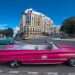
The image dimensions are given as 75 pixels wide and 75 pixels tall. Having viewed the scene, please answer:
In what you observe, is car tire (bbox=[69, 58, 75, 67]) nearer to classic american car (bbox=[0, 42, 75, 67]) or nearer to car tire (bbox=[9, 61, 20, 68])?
classic american car (bbox=[0, 42, 75, 67])

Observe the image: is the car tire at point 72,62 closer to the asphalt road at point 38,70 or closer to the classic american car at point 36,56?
the classic american car at point 36,56

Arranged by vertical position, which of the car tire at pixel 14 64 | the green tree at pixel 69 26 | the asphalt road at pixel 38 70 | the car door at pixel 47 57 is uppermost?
the green tree at pixel 69 26

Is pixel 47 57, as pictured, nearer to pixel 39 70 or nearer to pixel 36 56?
pixel 36 56

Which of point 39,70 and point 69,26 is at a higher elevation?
point 69,26

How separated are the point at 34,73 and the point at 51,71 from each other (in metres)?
0.58

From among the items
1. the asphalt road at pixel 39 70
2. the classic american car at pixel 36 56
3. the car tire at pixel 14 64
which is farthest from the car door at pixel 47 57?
the car tire at pixel 14 64

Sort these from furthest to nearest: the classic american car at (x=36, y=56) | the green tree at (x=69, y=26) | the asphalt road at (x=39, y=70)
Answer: the green tree at (x=69, y=26)
the classic american car at (x=36, y=56)
the asphalt road at (x=39, y=70)

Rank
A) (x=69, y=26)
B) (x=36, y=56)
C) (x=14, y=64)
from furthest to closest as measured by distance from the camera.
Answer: (x=69, y=26)
(x=14, y=64)
(x=36, y=56)

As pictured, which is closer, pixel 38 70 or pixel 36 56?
pixel 38 70

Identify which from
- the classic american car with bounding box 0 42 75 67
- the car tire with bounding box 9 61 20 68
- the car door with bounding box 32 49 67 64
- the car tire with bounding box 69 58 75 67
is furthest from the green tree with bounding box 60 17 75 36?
the car tire with bounding box 9 61 20 68

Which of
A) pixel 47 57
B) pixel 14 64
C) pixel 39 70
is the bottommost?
pixel 39 70

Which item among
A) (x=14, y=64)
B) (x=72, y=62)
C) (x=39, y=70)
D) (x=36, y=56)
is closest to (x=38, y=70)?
(x=39, y=70)

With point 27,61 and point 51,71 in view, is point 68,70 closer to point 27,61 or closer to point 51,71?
point 51,71

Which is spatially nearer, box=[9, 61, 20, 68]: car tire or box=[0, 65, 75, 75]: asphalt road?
box=[0, 65, 75, 75]: asphalt road
